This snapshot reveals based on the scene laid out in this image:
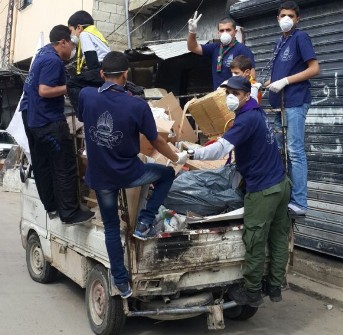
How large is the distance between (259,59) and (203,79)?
3.01 meters

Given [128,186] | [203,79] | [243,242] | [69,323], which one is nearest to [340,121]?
[243,242]

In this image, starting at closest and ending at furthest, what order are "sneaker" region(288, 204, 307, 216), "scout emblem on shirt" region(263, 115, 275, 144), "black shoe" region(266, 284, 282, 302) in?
"scout emblem on shirt" region(263, 115, 275, 144) < "black shoe" region(266, 284, 282, 302) < "sneaker" region(288, 204, 307, 216)

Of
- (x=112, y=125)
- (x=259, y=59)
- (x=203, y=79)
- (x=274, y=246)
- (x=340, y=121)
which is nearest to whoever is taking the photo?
(x=112, y=125)

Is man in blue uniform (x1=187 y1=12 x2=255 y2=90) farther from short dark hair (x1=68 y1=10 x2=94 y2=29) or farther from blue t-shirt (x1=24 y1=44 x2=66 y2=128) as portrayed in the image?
blue t-shirt (x1=24 y1=44 x2=66 y2=128)

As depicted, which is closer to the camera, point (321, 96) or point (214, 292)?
point (214, 292)

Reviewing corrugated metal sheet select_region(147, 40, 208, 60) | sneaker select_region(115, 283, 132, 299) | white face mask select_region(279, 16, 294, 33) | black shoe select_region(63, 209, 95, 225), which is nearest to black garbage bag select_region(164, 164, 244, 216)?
black shoe select_region(63, 209, 95, 225)

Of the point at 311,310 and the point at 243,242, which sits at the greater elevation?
the point at 243,242

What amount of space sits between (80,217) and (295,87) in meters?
2.40

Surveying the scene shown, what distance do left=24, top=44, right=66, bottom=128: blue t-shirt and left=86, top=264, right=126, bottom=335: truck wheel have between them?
1.56m

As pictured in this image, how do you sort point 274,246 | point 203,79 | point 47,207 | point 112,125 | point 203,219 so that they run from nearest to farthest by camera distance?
point 112,125 → point 203,219 → point 274,246 → point 47,207 → point 203,79

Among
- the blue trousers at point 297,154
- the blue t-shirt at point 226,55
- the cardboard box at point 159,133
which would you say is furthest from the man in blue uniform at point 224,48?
the cardboard box at point 159,133

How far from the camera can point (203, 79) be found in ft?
34.7

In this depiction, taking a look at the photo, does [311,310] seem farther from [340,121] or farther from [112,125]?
[112,125]

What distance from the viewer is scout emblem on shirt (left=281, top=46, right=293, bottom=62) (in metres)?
4.94
